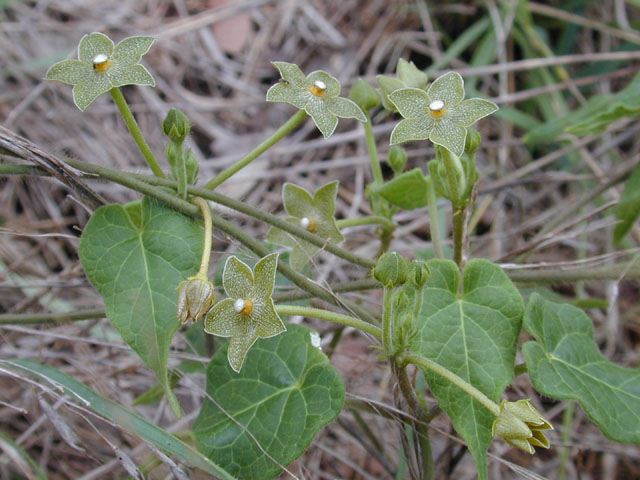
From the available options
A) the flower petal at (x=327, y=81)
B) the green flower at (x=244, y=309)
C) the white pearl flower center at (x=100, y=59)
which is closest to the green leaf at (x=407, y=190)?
the flower petal at (x=327, y=81)

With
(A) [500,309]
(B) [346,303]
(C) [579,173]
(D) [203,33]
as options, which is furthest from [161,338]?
(D) [203,33]

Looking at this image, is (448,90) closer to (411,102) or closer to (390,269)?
(411,102)

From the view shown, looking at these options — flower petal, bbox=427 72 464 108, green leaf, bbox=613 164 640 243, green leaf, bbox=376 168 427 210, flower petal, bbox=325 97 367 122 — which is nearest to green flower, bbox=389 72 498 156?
flower petal, bbox=427 72 464 108

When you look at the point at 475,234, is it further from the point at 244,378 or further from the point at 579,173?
the point at 244,378

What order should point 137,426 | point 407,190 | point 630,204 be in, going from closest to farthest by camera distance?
point 137,426 → point 407,190 → point 630,204

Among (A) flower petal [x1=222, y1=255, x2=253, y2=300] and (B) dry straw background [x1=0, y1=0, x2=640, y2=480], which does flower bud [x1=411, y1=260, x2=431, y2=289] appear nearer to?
(A) flower petal [x1=222, y1=255, x2=253, y2=300]

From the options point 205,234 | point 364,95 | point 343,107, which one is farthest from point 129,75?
point 364,95

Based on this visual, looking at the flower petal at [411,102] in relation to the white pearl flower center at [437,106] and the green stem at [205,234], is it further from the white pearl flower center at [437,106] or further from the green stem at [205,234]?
the green stem at [205,234]
